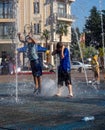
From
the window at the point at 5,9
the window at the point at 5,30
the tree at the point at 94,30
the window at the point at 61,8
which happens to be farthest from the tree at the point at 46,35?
the tree at the point at 94,30

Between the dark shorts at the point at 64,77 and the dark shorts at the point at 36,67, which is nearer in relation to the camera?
the dark shorts at the point at 64,77

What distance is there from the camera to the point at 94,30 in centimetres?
8488

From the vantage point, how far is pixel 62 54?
38.9 feet

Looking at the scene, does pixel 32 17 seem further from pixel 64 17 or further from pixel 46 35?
pixel 64 17

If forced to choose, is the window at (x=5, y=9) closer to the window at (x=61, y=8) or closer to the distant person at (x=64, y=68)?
the window at (x=61, y=8)

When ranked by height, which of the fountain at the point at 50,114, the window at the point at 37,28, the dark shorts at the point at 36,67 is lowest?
the fountain at the point at 50,114

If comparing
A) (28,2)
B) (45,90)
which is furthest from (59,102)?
(28,2)

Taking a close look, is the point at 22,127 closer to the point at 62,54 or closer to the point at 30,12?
the point at 62,54

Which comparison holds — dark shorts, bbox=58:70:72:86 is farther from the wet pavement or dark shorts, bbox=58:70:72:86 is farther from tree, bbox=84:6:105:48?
tree, bbox=84:6:105:48

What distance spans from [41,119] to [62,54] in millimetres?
4529

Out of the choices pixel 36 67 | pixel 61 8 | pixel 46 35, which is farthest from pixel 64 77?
pixel 61 8


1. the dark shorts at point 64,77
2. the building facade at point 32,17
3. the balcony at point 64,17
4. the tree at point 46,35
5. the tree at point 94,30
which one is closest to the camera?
the dark shorts at point 64,77

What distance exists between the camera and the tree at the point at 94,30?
83000 mm

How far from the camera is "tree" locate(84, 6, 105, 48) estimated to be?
8300cm
